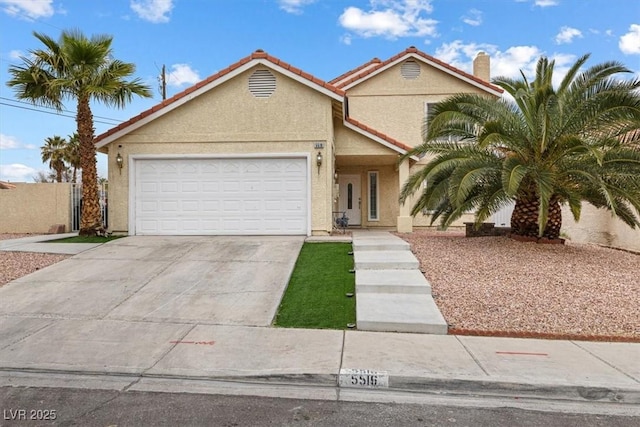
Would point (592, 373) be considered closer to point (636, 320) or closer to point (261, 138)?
point (636, 320)

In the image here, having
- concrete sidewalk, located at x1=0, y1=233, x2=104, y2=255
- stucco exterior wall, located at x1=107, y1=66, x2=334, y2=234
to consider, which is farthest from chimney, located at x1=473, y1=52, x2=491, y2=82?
concrete sidewalk, located at x1=0, y1=233, x2=104, y2=255

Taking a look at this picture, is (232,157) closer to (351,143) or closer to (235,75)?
(235,75)

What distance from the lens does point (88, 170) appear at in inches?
485

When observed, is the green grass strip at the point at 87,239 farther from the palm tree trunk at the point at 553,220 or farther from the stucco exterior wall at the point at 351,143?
the palm tree trunk at the point at 553,220

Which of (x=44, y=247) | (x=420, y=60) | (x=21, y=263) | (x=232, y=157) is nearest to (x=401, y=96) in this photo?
(x=420, y=60)

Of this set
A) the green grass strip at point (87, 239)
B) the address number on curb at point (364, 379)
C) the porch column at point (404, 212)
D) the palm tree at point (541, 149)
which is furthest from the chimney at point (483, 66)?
the address number on curb at point (364, 379)

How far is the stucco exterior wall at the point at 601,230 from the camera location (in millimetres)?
11727

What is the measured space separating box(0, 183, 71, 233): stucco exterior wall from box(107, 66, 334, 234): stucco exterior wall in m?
4.14

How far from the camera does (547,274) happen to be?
8102 millimetres

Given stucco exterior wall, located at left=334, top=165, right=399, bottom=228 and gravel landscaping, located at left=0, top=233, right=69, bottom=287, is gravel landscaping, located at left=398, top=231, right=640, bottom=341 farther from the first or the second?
gravel landscaping, located at left=0, top=233, right=69, bottom=287

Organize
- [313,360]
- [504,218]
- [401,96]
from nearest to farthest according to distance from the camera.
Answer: [313,360] < [401,96] < [504,218]

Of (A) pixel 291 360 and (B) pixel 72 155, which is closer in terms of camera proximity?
(A) pixel 291 360

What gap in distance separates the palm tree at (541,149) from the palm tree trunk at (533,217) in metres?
0.02

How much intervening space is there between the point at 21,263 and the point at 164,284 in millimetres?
3832
